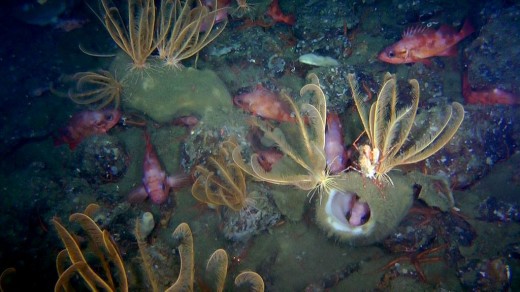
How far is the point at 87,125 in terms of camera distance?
18.0 feet

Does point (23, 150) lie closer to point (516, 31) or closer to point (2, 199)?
point (2, 199)

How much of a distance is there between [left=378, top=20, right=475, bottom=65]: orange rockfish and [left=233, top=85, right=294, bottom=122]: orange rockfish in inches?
85.9

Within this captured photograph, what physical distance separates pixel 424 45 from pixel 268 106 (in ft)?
10.2

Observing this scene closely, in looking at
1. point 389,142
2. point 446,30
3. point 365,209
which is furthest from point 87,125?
point 446,30

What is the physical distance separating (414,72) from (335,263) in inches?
144

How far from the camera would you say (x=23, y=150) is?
20.4ft

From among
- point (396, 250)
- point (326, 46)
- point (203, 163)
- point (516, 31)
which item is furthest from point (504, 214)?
point (203, 163)

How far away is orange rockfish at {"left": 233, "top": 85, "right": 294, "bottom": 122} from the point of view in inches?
190

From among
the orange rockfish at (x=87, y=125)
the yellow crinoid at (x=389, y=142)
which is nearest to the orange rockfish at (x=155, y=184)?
the orange rockfish at (x=87, y=125)

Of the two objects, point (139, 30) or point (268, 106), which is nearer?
point (139, 30)

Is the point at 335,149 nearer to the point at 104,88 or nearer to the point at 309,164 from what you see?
the point at 309,164

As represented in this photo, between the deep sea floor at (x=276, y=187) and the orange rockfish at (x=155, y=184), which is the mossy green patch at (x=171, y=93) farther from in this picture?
the orange rockfish at (x=155, y=184)

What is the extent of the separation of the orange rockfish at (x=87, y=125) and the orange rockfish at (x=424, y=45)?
16.2 feet

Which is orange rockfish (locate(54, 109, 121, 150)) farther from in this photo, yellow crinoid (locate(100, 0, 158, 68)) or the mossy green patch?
yellow crinoid (locate(100, 0, 158, 68))
